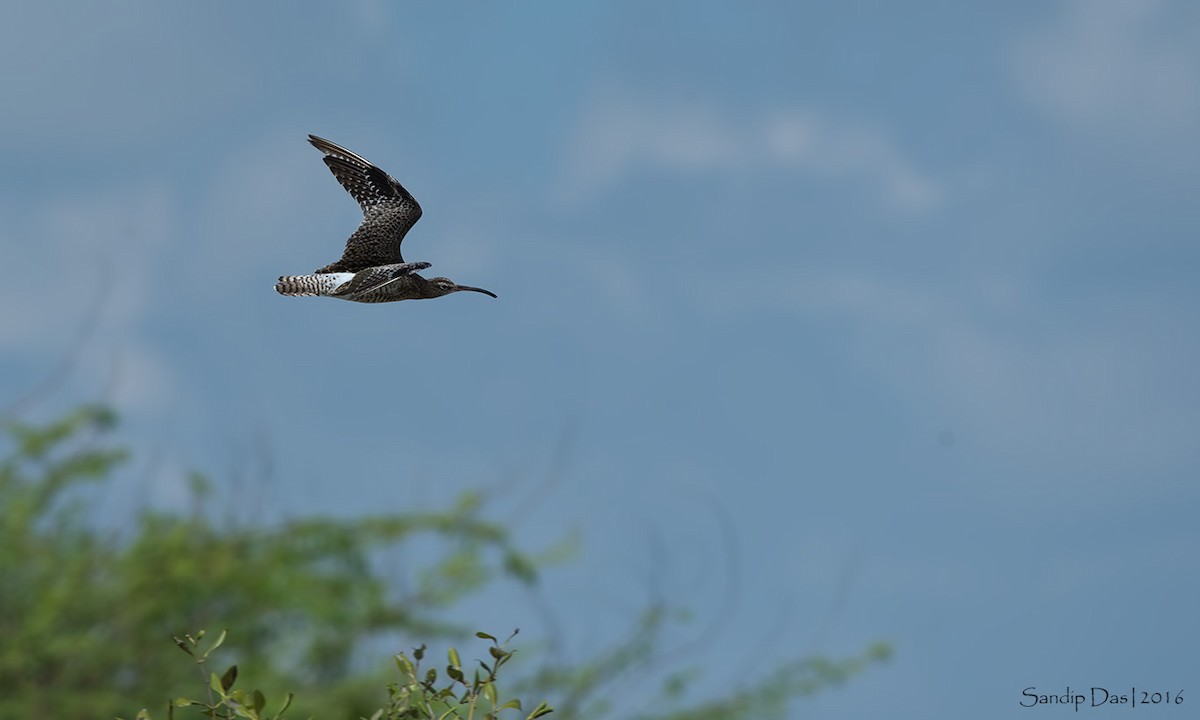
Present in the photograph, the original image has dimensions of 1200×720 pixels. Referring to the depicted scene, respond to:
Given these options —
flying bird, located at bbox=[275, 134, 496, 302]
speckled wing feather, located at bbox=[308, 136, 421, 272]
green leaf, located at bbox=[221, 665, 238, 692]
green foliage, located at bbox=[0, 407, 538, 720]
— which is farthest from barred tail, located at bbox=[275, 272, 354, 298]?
green foliage, located at bbox=[0, 407, 538, 720]

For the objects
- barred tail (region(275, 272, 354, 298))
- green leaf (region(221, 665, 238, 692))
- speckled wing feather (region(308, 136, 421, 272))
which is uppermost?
speckled wing feather (region(308, 136, 421, 272))

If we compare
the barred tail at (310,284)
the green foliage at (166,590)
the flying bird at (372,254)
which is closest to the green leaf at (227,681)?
the flying bird at (372,254)

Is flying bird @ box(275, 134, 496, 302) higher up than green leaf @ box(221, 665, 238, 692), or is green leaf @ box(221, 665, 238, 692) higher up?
flying bird @ box(275, 134, 496, 302)

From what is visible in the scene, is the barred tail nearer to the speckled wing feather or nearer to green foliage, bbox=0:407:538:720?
the speckled wing feather

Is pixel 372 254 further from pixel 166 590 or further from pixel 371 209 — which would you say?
pixel 166 590

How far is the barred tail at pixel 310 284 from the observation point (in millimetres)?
5852

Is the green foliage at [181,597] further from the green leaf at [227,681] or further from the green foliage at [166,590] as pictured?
the green leaf at [227,681]

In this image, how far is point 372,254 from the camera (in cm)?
663

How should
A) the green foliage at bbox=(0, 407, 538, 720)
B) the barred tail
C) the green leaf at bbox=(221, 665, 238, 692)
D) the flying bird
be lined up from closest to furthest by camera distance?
the green leaf at bbox=(221, 665, 238, 692), the flying bird, the barred tail, the green foliage at bbox=(0, 407, 538, 720)

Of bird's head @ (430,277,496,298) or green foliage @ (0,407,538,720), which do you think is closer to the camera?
bird's head @ (430,277,496,298)

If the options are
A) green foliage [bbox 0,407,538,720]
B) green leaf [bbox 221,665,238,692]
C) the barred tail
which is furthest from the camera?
green foliage [bbox 0,407,538,720]

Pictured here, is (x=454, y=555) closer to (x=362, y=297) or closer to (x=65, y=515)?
(x=65, y=515)

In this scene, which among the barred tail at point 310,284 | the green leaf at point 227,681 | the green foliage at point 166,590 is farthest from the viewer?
the green foliage at point 166,590

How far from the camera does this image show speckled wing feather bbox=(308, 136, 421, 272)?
21.6 feet
